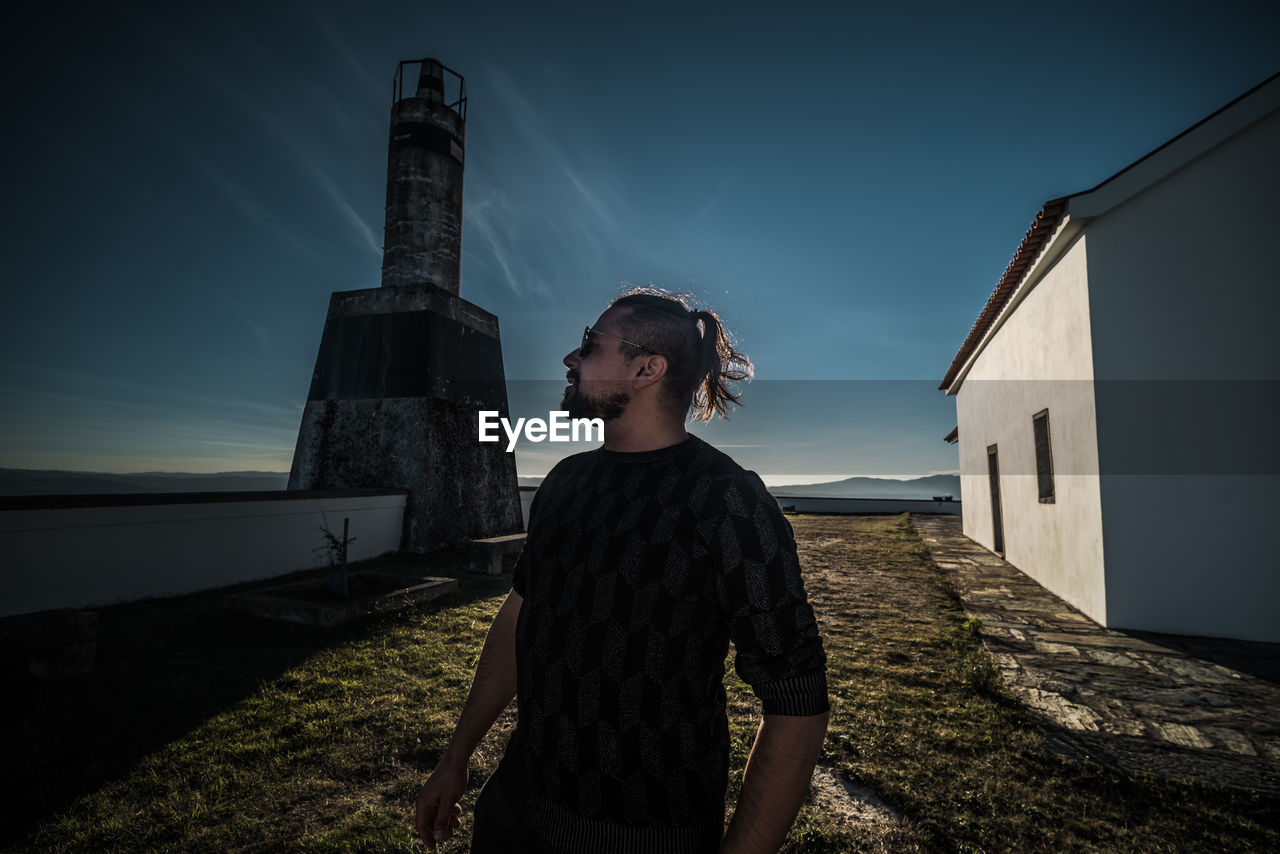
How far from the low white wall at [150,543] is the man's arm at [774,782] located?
8.07 meters

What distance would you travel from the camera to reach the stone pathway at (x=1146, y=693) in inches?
127

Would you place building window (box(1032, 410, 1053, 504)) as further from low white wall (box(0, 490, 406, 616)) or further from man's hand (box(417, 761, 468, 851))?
low white wall (box(0, 490, 406, 616))

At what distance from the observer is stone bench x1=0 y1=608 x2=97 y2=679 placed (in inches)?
158

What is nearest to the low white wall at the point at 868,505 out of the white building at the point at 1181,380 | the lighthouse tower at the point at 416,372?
the lighthouse tower at the point at 416,372

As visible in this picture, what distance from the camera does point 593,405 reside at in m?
1.62

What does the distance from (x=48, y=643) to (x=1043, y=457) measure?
11370 mm

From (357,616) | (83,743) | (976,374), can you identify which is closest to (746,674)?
(83,743)

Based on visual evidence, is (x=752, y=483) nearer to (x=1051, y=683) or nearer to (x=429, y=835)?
(x=429, y=835)

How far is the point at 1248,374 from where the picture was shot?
5758mm

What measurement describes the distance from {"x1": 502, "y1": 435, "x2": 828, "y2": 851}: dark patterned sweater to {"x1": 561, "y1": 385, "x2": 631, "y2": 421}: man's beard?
0.88 feet

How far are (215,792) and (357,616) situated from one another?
10.9 ft

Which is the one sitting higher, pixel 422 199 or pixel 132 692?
pixel 422 199

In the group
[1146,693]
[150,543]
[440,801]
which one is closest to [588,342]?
[440,801]

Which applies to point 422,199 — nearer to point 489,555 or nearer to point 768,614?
point 489,555
